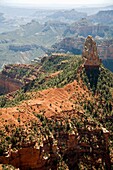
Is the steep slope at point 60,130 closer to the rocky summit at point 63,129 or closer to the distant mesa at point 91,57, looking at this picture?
the rocky summit at point 63,129

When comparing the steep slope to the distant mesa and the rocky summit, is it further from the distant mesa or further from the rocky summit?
the distant mesa

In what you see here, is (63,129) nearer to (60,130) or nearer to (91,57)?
(60,130)

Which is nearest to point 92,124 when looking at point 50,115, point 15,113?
point 50,115

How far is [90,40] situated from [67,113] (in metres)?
37.5

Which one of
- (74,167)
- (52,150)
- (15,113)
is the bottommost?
(74,167)

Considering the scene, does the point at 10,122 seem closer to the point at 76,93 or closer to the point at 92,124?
the point at 92,124

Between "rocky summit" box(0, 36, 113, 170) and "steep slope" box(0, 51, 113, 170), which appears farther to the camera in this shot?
"steep slope" box(0, 51, 113, 170)

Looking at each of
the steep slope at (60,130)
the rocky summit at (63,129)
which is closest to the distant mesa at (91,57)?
the rocky summit at (63,129)

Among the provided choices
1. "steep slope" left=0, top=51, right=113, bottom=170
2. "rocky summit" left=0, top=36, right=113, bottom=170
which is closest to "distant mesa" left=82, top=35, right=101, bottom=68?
"rocky summit" left=0, top=36, right=113, bottom=170

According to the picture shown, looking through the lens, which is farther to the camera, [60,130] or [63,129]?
[63,129]

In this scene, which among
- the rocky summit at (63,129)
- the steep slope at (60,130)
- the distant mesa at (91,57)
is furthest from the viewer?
the distant mesa at (91,57)

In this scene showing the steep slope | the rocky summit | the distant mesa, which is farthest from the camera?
the distant mesa

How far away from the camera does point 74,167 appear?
8156 centimetres

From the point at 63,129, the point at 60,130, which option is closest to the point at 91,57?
the point at 63,129
